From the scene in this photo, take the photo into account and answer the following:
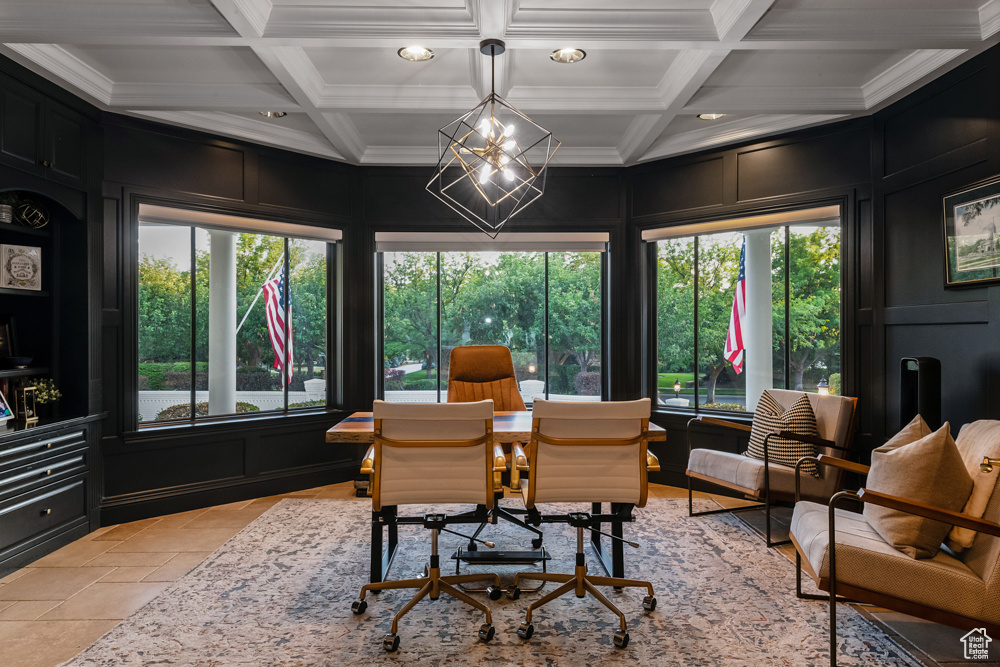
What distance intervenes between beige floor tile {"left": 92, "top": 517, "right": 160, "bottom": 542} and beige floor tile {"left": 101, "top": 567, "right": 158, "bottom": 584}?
0.60m

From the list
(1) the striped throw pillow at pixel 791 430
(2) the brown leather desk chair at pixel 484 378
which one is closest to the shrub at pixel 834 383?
(1) the striped throw pillow at pixel 791 430

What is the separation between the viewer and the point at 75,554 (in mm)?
3482

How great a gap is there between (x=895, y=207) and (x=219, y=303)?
504 cm

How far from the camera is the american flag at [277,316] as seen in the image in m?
4.92

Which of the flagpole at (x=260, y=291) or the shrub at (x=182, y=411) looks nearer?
the shrub at (x=182, y=411)

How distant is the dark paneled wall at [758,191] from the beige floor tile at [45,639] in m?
4.11

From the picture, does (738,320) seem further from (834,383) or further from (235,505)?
(235,505)

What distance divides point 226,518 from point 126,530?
61cm

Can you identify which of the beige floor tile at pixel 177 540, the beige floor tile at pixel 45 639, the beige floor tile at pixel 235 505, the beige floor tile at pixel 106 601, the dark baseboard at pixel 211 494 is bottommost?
the beige floor tile at pixel 235 505

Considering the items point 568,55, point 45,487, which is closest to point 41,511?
point 45,487

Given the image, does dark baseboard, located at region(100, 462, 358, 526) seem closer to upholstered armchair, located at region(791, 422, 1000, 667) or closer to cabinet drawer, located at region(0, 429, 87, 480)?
cabinet drawer, located at region(0, 429, 87, 480)

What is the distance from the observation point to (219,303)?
15.4 feet

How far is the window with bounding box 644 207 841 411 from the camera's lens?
4.51 m

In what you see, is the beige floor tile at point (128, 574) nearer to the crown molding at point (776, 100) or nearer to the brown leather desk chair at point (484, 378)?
the brown leather desk chair at point (484, 378)
